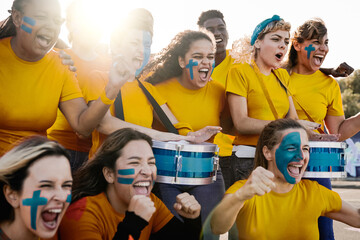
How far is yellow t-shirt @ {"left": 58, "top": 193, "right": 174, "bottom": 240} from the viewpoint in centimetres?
247

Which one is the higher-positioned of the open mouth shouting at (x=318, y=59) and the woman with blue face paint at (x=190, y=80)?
the open mouth shouting at (x=318, y=59)

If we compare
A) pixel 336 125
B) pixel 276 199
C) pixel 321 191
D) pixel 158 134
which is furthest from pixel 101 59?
pixel 336 125

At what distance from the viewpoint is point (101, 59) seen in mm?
3709

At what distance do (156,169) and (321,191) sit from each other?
1.37 m

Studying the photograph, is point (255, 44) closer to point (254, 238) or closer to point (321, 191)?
point (321, 191)

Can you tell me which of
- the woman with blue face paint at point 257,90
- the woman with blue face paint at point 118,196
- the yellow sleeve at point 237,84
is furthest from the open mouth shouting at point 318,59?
the woman with blue face paint at point 118,196

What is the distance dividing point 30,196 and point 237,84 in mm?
2104

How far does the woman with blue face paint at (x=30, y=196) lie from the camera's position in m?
2.13

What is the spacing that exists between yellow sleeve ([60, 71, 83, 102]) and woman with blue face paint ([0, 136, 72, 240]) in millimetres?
798

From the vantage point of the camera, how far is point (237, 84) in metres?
3.73

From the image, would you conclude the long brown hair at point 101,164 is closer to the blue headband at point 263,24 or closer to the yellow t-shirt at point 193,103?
the yellow t-shirt at point 193,103

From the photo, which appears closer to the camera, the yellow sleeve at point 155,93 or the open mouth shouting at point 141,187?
the open mouth shouting at point 141,187

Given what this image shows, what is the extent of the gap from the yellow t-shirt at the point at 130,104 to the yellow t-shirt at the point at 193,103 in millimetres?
176

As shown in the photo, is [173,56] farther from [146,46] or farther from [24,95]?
[24,95]
